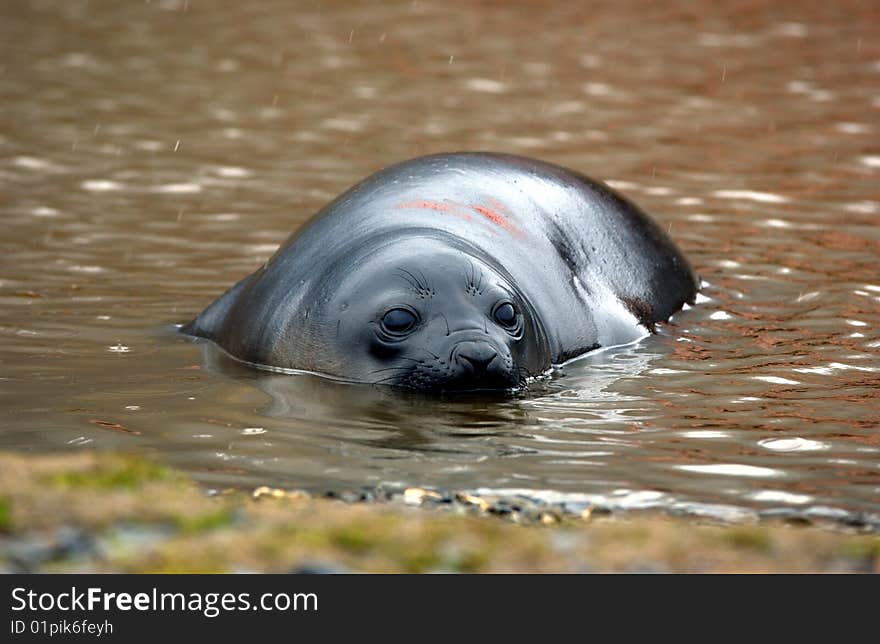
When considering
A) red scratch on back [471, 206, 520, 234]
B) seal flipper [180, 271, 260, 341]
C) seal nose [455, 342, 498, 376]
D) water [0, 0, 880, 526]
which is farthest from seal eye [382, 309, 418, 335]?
→ seal flipper [180, 271, 260, 341]

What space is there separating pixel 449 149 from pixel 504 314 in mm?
6118

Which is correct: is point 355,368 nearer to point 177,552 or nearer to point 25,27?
point 177,552

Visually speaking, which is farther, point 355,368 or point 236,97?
point 236,97

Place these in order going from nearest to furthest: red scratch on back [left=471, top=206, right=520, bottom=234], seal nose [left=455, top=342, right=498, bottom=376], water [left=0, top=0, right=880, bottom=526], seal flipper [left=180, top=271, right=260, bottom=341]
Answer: water [left=0, top=0, right=880, bottom=526] → seal nose [left=455, top=342, right=498, bottom=376] → red scratch on back [left=471, top=206, right=520, bottom=234] → seal flipper [left=180, top=271, right=260, bottom=341]

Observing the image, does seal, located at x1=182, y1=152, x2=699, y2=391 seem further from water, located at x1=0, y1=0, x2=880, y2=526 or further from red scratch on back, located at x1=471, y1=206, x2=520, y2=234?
water, located at x1=0, y1=0, x2=880, y2=526

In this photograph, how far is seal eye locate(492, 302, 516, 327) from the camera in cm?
732

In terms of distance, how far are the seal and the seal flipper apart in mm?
10

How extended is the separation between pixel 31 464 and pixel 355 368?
2.25m

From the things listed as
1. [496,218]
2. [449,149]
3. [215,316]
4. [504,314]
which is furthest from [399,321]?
[449,149]

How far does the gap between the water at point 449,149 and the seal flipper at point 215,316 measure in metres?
0.17

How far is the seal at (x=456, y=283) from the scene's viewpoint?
7281 mm

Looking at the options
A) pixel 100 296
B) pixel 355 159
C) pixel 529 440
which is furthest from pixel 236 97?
pixel 529 440

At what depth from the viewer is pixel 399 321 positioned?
7.25 metres
